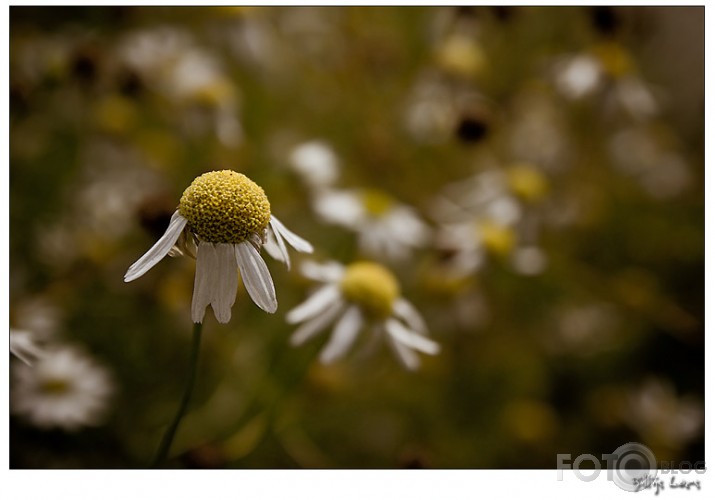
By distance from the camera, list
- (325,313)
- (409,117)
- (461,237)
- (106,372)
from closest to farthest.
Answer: (325,313)
(106,372)
(461,237)
(409,117)

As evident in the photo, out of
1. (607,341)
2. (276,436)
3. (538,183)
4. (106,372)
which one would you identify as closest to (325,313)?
(276,436)

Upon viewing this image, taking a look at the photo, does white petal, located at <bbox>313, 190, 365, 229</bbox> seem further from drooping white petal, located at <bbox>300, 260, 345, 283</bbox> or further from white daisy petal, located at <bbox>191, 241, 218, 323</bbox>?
white daisy petal, located at <bbox>191, 241, 218, 323</bbox>

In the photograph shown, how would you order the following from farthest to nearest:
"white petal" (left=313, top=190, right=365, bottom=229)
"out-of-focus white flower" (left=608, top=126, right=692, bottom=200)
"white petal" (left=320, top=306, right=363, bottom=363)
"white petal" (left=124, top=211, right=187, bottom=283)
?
"out-of-focus white flower" (left=608, top=126, right=692, bottom=200), "white petal" (left=313, top=190, right=365, bottom=229), "white petal" (left=320, top=306, right=363, bottom=363), "white petal" (left=124, top=211, right=187, bottom=283)

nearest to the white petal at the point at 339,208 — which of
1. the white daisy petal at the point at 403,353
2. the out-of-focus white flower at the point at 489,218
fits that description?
the out-of-focus white flower at the point at 489,218

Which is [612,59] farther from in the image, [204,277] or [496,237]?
[204,277]

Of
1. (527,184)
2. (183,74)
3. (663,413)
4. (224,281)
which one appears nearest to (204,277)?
(224,281)

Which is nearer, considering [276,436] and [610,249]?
[276,436]

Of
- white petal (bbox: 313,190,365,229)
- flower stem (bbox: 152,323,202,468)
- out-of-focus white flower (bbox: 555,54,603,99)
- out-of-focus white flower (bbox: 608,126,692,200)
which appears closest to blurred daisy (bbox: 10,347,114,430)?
flower stem (bbox: 152,323,202,468)

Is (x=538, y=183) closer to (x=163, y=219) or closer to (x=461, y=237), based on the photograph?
(x=461, y=237)
